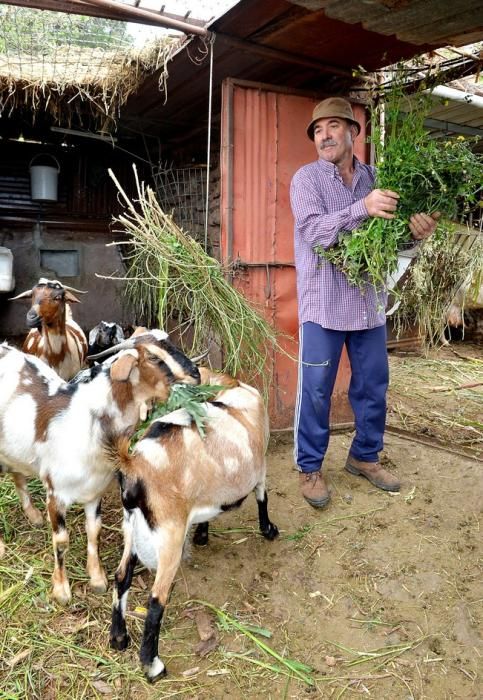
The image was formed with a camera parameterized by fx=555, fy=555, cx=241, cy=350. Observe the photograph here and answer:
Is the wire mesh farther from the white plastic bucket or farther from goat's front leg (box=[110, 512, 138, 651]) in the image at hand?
goat's front leg (box=[110, 512, 138, 651])

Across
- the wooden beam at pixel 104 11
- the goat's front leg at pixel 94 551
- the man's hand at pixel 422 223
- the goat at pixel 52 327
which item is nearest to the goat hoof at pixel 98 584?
the goat's front leg at pixel 94 551

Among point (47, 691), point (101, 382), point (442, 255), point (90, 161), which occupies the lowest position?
point (47, 691)

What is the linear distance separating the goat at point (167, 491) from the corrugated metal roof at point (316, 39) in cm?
258

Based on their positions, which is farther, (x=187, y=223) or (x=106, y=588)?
(x=187, y=223)

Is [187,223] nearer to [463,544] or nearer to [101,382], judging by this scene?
[101,382]

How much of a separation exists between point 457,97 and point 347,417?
3351 mm

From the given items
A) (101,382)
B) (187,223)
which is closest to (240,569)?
(101,382)

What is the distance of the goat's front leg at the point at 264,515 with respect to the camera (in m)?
3.29

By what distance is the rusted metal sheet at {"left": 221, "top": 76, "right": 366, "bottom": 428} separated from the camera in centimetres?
457

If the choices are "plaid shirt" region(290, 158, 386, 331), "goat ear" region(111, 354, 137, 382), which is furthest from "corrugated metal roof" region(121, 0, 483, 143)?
"goat ear" region(111, 354, 137, 382)

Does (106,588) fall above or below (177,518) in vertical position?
below

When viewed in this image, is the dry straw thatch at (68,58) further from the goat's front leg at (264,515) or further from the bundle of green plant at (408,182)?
the goat's front leg at (264,515)

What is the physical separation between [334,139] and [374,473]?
2363 mm

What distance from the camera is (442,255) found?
7.27 meters
